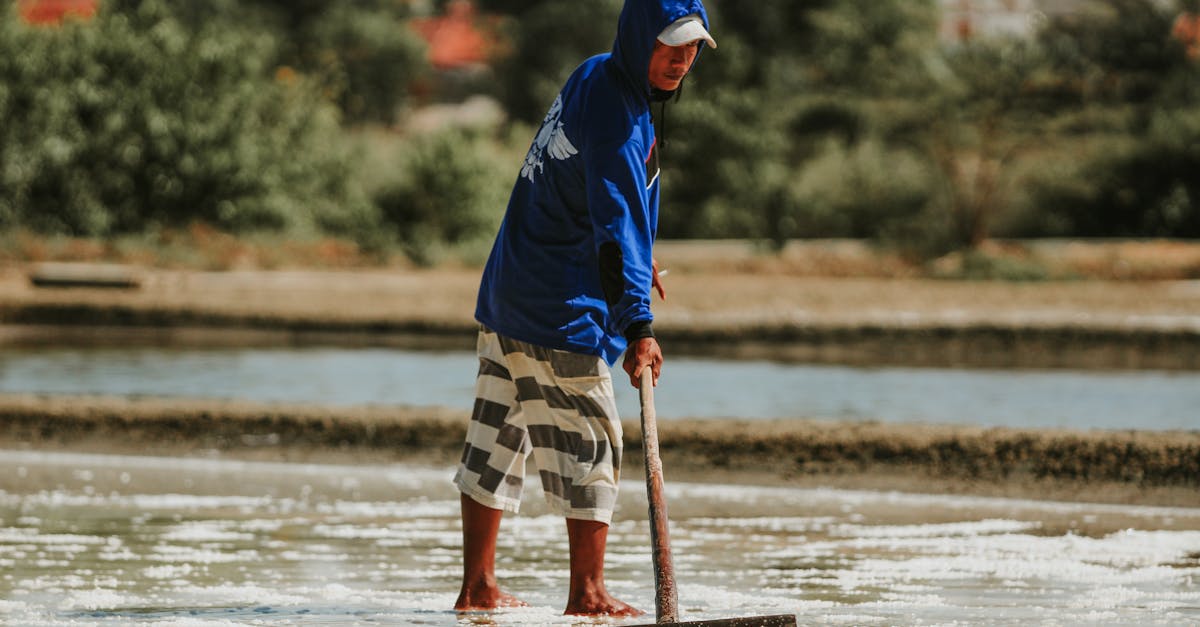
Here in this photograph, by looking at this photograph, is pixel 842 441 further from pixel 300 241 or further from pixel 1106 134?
pixel 1106 134

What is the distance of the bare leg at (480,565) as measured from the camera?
4961 millimetres

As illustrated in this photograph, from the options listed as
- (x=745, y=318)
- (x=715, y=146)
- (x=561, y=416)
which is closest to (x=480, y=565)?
(x=561, y=416)

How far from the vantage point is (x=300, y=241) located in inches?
→ 942

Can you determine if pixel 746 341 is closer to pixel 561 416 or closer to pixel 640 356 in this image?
pixel 561 416

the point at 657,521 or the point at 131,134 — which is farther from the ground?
the point at 131,134

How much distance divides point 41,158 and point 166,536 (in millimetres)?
17561

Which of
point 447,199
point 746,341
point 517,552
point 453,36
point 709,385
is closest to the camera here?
point 517,552

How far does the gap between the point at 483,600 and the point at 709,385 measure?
7266 millimetres

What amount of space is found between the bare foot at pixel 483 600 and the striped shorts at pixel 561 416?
0.23 metres

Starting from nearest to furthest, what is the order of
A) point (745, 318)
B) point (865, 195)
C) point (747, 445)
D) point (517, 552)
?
point (517, 552) < point (747, 445) < point (745, 318) < point (865, 195)

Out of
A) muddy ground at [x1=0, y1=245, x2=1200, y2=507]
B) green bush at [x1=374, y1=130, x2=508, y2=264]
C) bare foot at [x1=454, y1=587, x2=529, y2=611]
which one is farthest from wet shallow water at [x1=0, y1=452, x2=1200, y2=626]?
green bush at [x1=374, y1=130, x2=508, y2=264]

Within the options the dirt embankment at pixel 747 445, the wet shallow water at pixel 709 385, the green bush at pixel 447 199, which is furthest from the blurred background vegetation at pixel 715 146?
the dirt embankment at pixel 747 445

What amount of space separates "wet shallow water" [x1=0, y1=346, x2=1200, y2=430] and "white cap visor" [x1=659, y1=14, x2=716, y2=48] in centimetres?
580

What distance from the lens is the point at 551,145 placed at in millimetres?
4730
